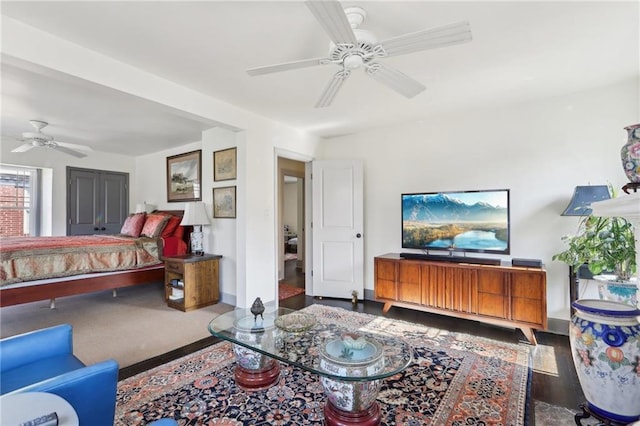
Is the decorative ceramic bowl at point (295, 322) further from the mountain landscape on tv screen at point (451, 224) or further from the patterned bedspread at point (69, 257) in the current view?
the patterned bedspread at point (69, 257)

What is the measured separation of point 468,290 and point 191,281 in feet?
10.6

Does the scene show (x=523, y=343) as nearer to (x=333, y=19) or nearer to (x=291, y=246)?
(x=333, y=19)

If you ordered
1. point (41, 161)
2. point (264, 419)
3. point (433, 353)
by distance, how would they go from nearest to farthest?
point (264, 419), point (433, 353), point (41, 161)

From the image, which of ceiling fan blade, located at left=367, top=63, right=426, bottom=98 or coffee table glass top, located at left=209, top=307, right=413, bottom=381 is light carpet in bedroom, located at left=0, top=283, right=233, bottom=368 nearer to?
coffee table glass top, located at left=209, top=307, right=413, bottom=381

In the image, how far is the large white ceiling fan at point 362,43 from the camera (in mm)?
1431

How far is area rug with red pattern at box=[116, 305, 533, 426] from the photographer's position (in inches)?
69.7

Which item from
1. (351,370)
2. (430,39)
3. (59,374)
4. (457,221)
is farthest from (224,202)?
(430,39)

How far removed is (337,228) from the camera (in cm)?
438

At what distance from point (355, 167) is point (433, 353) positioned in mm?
2570

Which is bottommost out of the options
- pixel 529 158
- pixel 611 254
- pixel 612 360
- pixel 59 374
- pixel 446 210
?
pixel 59 374

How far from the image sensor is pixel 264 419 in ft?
5.77

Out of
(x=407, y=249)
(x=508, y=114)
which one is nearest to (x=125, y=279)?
(x=407, y=249)

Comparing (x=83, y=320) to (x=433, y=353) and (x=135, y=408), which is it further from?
(x=433, y=353)

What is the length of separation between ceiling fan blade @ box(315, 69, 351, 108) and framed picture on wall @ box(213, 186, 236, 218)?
196 centimetres
